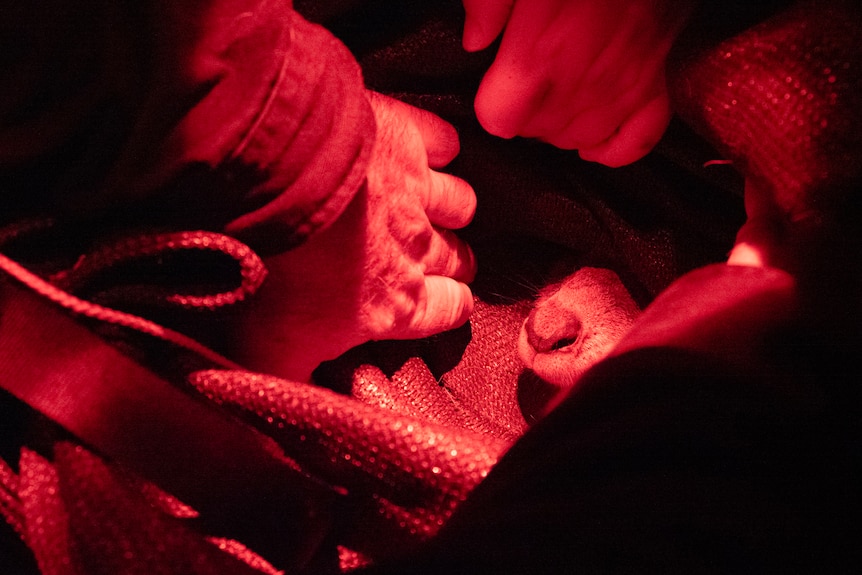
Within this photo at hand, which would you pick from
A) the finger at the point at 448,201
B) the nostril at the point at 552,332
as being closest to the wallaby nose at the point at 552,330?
the nostril at the point at 552,332

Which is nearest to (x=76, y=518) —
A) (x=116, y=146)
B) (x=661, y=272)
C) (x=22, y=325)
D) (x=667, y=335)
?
(x=22, y=325)

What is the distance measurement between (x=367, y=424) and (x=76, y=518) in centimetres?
17

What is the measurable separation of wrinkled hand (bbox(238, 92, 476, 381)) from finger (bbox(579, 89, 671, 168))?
0.52 ft

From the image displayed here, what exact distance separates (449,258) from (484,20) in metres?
0.24

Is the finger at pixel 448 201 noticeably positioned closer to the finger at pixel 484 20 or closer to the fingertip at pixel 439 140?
the fingertip at pixel 439 140

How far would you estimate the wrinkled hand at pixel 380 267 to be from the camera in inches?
17.0

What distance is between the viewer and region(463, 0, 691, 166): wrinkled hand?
1.31ft

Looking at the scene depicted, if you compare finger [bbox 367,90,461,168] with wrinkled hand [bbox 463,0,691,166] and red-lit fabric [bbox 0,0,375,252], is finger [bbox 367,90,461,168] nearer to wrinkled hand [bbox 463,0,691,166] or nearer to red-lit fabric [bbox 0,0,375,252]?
wrinkled hand [bbox 463,0,691,166]

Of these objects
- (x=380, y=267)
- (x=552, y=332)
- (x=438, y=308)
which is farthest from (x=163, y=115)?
(x=552, y=332)

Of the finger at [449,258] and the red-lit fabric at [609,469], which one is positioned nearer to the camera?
the red-lit fabric at [609,469]

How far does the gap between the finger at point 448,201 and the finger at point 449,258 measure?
18mm

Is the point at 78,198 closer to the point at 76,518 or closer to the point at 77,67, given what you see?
the point at 77,67

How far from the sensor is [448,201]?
1.84 ft

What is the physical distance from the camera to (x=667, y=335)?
303mm
